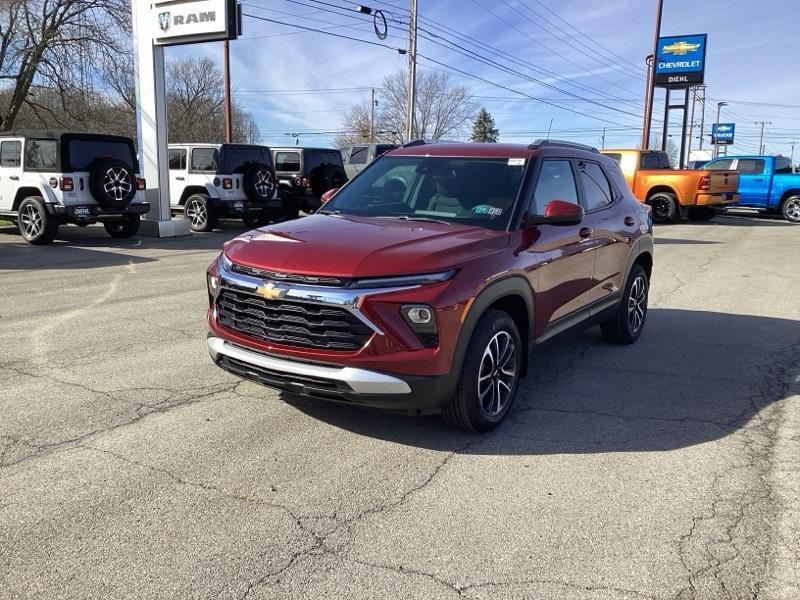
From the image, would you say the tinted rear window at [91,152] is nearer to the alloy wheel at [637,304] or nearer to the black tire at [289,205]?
the black tire at [289,205]

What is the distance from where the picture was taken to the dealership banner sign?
46.3 ft

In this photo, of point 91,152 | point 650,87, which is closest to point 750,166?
point 650,87

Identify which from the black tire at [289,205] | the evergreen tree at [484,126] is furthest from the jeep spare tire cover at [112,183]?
the evergreen tree at [484,126]

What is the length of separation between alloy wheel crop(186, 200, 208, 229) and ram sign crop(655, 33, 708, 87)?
32658 mm

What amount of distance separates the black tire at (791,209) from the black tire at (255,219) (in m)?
16.7

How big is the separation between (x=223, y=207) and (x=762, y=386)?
12953 mm

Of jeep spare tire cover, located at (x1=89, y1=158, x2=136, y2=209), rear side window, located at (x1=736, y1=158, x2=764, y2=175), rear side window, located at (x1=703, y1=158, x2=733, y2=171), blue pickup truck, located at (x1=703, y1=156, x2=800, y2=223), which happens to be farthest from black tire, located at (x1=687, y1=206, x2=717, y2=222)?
jeep spare tire cover, located at (x1=89, y1=158, x2=136, y2=209)

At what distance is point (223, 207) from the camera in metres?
15.7

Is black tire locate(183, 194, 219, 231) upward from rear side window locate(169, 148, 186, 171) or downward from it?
downward

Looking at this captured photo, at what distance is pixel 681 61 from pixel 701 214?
907 inches

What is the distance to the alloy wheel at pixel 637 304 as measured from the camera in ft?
21.1

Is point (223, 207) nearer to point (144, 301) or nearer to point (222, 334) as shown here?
point (144, 301)

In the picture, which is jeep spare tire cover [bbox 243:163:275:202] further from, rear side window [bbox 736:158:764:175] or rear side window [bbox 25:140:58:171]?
rear side window [bbox 736:158:764:175]

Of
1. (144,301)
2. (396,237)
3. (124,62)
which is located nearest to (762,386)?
(396,237)
